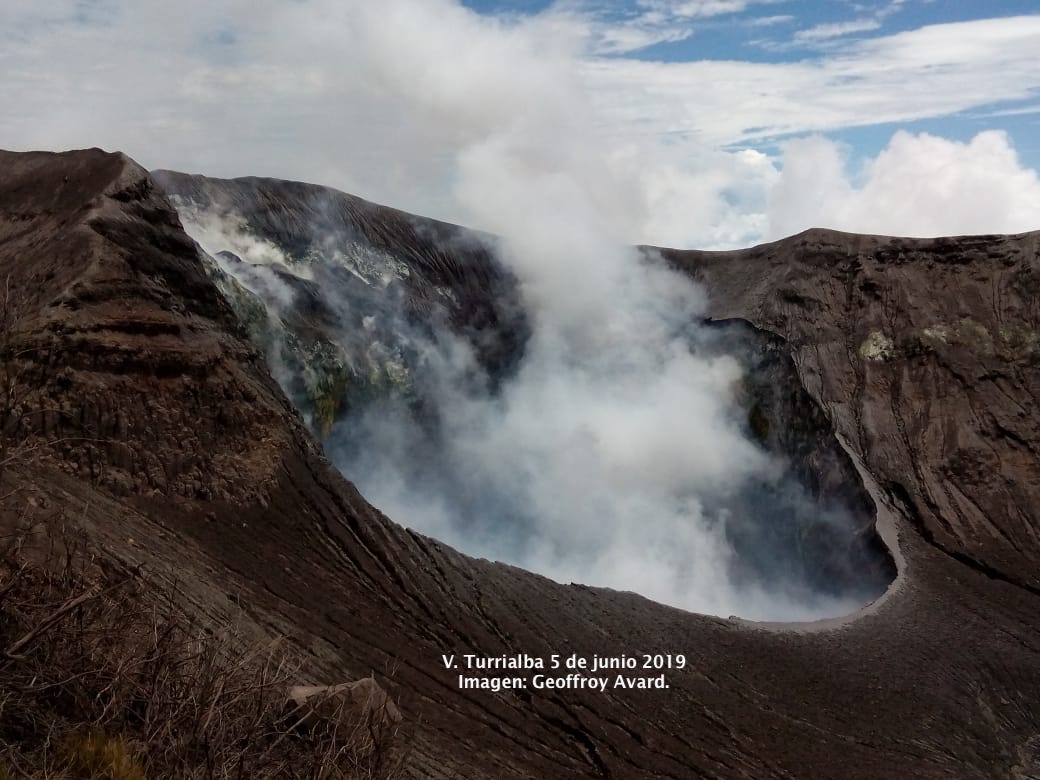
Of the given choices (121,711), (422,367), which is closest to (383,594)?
(121,711)

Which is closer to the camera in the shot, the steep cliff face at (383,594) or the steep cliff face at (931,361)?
the steep cliff face at (383,594)

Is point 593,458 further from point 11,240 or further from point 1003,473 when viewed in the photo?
point 11,240

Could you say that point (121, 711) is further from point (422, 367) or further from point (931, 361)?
point (931, 361)

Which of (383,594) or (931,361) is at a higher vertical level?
(383,594)

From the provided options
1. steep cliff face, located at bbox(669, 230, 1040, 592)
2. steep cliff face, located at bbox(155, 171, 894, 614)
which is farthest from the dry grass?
steep cliff face, located at bbox(669, 230, 1040, 592)

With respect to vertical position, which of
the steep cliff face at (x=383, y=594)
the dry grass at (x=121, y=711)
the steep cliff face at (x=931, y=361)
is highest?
the dry grass at (x=121, y=711)

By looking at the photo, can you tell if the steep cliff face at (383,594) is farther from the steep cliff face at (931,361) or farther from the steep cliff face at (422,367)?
the steep cliff face at (422,367)

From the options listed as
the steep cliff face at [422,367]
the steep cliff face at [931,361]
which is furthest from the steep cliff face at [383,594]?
the steep cliff face at [422,367]
